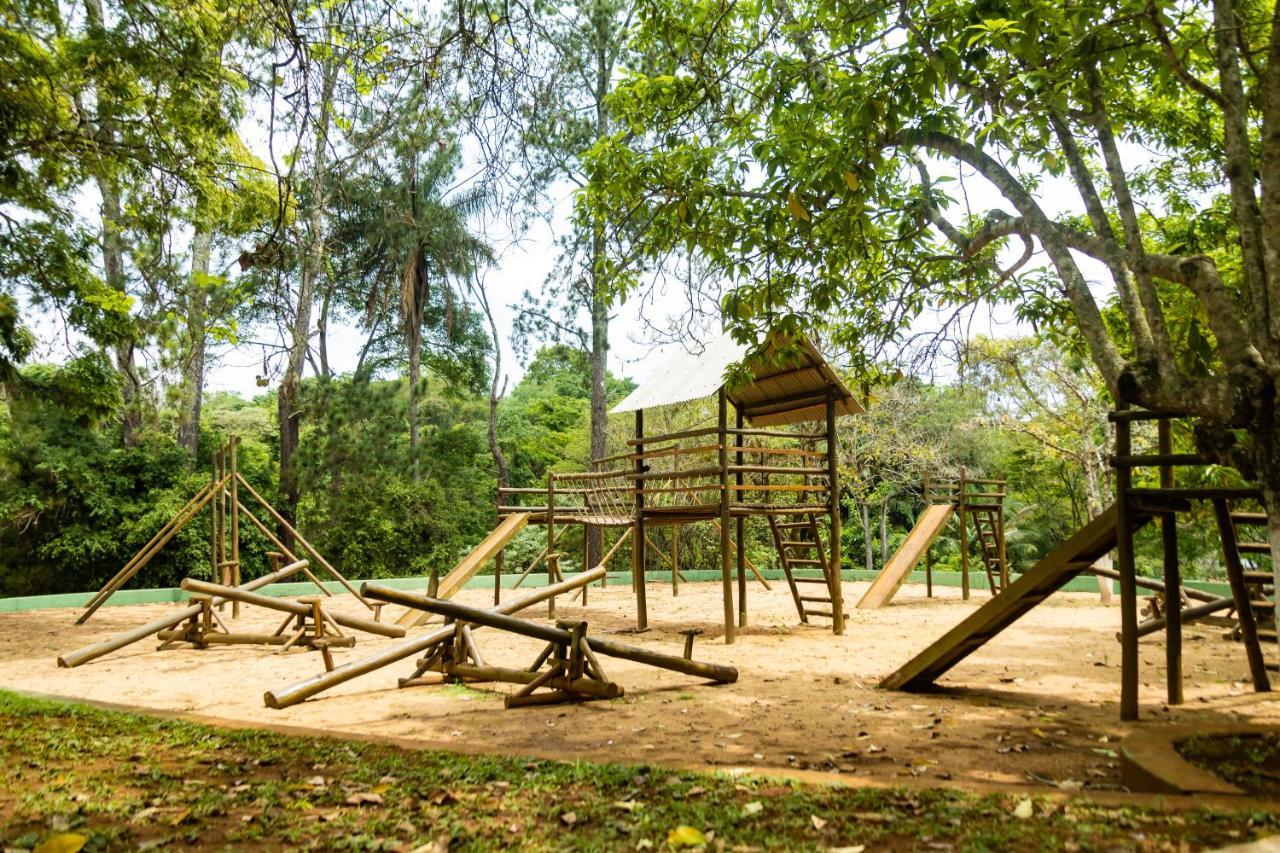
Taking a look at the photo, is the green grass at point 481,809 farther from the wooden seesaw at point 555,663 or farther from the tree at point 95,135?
the tree at point 95,135

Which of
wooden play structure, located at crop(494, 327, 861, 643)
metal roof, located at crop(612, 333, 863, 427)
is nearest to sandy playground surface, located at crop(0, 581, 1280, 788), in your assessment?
wooden play structure, located at crop(494, 327, 861, 643)

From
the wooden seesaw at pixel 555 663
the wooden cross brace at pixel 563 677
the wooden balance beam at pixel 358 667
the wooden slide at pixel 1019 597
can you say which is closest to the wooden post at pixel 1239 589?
the wooden slide at pixel 1019 597

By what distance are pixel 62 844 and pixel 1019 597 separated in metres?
5.50

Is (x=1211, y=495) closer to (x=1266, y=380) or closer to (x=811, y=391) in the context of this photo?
(x=1266, y=380)

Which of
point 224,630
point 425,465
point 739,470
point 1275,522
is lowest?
point 224,630

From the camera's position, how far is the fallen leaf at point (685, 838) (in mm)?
3054

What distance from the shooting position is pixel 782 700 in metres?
6.48

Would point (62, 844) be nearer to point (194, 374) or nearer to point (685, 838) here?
point (685, 838)

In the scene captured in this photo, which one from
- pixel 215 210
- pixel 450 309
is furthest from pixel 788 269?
pixel 450 309

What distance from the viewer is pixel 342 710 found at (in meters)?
6.37

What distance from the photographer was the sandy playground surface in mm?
4781

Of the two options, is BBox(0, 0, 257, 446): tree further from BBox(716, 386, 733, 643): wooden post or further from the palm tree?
the palm tree

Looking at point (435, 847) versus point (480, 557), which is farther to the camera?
point (480, 557)

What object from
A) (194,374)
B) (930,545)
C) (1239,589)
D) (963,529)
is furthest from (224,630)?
(194,374)
